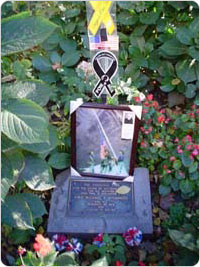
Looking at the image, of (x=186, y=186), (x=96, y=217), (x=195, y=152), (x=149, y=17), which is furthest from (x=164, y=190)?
(x=149, y=17)

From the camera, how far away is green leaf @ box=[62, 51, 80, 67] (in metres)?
2.25

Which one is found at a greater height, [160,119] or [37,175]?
[160,119]

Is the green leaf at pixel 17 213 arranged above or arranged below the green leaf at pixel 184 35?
below

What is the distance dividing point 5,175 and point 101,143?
574 mm

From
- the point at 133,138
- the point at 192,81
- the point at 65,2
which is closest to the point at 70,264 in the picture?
the point at 133,138

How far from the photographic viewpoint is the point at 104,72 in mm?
A: 1761

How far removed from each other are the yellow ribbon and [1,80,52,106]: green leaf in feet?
1.09

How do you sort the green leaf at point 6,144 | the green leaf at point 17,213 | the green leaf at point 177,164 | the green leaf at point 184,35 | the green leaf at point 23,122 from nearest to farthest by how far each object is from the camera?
1. the green leaf at point 23,122
2. the green leaf at point 6,144
3. the green leaf at point 17,213
4. the green leaf at point 177,164
5. the green leaf at point 184,35

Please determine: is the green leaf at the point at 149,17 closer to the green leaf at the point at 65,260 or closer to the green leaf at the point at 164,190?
the green leaf at the point at 164,190

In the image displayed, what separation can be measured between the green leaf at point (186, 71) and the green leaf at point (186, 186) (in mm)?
535

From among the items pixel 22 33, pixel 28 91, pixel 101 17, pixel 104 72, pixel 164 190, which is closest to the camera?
pixel 22 33

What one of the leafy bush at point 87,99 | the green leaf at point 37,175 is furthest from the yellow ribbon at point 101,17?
the green leaf at point 37,175

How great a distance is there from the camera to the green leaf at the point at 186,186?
1.91 m

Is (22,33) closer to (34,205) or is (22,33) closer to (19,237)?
(34,205)
